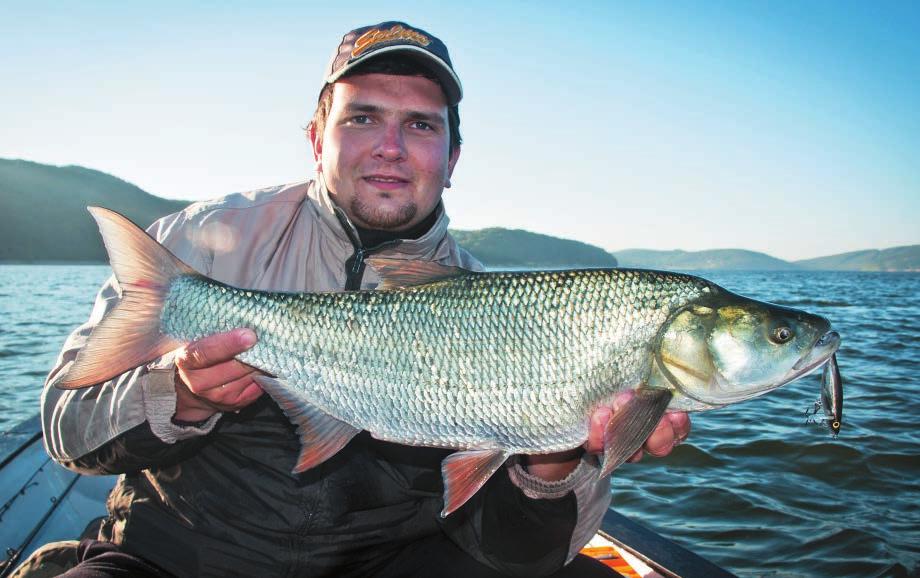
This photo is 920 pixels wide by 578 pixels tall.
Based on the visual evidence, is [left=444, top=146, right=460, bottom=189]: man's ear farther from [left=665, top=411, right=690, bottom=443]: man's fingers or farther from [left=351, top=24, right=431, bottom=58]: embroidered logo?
[left=665, top=411, right=690, bottom=443]: man's fingers

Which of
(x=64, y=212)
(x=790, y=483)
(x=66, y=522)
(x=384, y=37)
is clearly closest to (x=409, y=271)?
(x=384, y=37)

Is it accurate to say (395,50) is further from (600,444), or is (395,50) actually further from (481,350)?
(600,444)

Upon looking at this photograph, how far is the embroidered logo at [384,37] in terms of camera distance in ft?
10.9

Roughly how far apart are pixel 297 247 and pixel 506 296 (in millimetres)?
1278

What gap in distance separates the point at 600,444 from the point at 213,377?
1.65m

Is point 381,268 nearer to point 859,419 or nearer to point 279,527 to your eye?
point 279,527

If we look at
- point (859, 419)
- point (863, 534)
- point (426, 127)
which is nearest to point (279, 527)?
point (426, 127)

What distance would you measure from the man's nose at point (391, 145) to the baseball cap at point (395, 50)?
0.40 metres

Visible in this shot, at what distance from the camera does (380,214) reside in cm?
334

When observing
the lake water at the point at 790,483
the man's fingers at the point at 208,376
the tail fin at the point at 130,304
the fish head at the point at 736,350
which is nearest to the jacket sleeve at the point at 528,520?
the fish head at the point at 736,350

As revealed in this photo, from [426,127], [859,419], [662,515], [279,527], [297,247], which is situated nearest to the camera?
[279,527]

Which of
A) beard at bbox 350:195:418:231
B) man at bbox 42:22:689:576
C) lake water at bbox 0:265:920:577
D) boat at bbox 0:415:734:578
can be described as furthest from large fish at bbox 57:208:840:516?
lake water at bbox 0:265:920:577

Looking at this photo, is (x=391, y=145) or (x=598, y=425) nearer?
(x=598, y=425)

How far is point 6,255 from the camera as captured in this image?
276 ft
